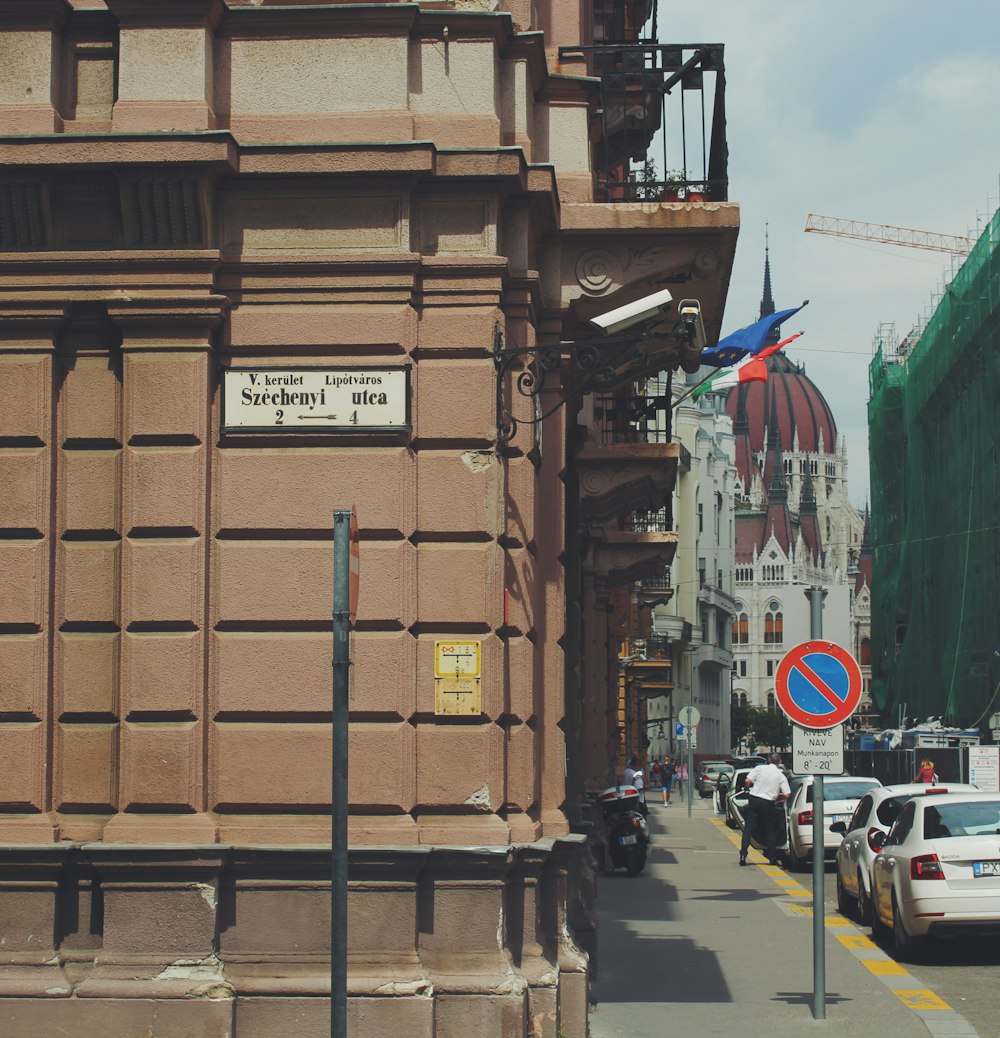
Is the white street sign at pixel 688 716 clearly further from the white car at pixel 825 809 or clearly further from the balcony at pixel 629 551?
the balcony at pixel 629 551

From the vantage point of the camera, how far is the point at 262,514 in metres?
10.6

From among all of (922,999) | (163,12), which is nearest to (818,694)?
(922,999)

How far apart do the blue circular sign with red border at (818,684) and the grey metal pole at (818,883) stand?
0.20m

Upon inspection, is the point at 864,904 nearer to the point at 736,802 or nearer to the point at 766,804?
the point at 766,804

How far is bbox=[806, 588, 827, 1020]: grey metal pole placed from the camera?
12406 millimetres

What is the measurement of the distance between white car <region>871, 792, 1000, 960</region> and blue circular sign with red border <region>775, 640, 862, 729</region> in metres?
3.60

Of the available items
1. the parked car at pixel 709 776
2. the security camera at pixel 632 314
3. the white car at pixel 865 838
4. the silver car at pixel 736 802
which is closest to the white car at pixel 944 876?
the white car at pixel 865 838

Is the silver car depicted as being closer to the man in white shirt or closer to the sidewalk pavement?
the man in white shirt

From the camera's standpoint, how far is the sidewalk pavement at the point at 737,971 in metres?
12.4

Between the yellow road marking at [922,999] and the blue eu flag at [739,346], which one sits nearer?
the yellow road marking at [922,999]

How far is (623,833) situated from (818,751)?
13329mm

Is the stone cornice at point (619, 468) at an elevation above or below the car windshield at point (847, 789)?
above

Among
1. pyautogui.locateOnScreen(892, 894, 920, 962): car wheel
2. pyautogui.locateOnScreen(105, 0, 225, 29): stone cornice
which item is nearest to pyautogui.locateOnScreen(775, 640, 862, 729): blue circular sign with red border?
pyautogui.locateOnScreen(892, 894, 920, 962): car wheel

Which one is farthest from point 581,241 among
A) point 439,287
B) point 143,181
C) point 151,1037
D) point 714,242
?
point 151,1037
